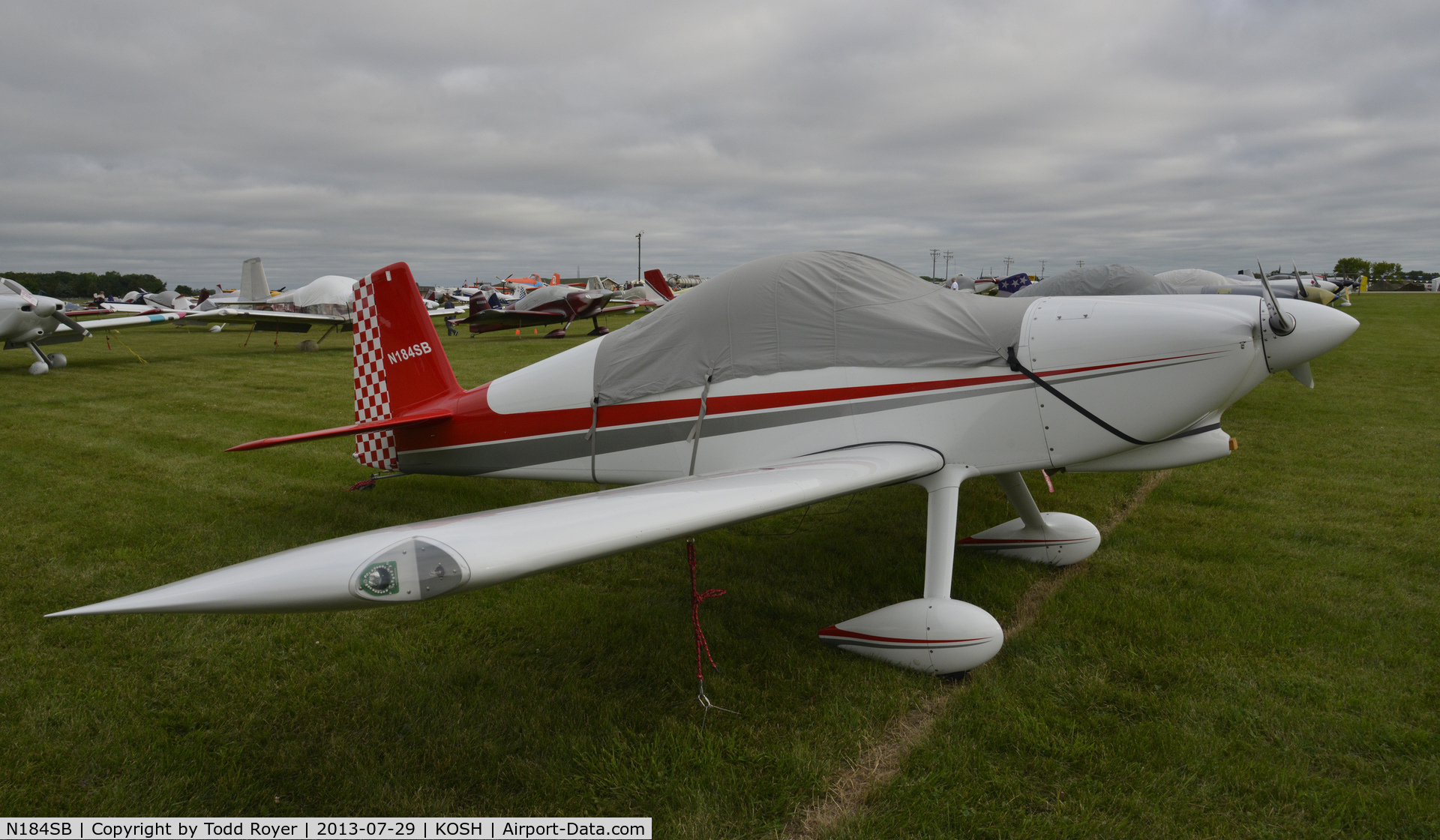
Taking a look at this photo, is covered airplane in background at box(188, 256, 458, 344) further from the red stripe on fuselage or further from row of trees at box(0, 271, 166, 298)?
row of trees at box(0, 271, 166, 298)

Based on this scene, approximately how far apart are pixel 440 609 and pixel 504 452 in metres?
1.15

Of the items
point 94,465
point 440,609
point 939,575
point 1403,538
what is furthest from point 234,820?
point 1403,538

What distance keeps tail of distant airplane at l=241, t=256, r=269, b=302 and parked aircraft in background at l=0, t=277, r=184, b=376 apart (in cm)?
1749

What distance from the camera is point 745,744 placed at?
2852 millimetres

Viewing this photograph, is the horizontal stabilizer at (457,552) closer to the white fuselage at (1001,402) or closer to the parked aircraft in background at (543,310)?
the white fuselage at (1001,402)

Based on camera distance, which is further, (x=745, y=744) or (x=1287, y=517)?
(x=1287, y=517)

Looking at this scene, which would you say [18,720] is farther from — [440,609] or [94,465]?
[94,465]

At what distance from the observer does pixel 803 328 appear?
4051 mm

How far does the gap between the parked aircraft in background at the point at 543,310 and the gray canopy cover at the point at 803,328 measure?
2098 centimetres

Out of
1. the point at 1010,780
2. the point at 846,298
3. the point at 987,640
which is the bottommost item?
the point at 1010,780

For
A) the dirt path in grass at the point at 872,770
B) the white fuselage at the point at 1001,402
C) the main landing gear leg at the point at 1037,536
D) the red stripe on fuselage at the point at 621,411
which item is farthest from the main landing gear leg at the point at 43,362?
the dirt path in grass at the point at 872,770

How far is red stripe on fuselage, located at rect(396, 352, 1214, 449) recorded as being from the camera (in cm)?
374

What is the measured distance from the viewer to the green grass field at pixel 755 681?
2557mm

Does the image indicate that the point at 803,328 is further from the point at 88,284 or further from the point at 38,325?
the point at 88,284
